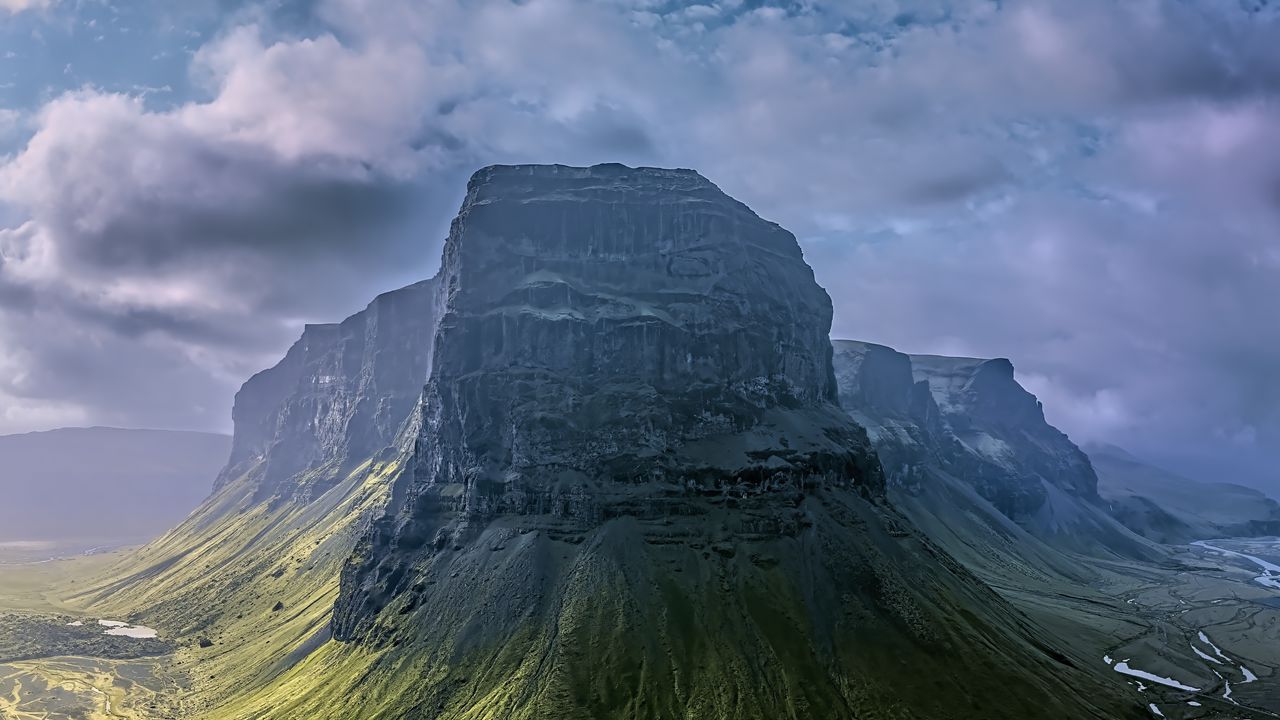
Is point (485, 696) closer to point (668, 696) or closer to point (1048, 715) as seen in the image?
point (668, 696)

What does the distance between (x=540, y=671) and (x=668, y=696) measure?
31.4 m

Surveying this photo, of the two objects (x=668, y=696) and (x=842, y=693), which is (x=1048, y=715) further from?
(x=668, y=696)

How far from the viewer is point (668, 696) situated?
192 metres

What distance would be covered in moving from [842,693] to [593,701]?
58749mm

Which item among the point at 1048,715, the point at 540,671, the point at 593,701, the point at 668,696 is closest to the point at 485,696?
the point at 540,671

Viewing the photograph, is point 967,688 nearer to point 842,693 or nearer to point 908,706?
point 908,706

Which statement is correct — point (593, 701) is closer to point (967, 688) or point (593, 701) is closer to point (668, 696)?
point (668, 696)

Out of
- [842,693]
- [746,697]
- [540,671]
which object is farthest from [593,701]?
[842,693]

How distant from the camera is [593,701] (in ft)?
625

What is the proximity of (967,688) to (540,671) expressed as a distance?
103 meters

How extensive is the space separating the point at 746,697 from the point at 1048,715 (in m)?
71.4

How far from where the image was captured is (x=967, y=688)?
199500 millimetres

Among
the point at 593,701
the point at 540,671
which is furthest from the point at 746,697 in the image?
the point at 540,671

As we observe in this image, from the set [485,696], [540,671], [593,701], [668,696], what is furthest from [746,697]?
[485,696]
